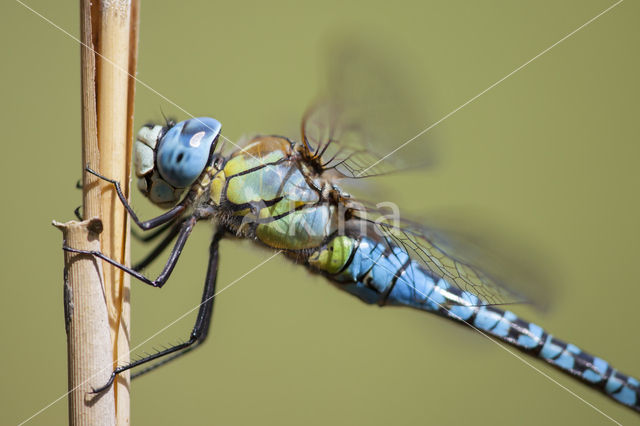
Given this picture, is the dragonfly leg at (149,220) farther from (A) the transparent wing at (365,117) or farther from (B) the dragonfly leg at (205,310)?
(A) the transparent wing at (365,117)

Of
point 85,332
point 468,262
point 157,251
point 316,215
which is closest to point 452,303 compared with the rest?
point 468,262

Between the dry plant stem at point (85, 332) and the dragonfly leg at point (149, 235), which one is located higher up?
the dry plant stem at point (85, 332)

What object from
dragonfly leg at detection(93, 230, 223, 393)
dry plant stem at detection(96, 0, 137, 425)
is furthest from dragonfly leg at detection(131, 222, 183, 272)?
dry plant stem at detection(96, 0, 137, 425)

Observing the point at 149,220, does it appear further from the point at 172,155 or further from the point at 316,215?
the point at 316,215

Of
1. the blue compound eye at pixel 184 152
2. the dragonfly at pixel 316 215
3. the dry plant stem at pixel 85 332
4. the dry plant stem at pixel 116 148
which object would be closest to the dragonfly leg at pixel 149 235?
the dragonfly at pixel 316 215

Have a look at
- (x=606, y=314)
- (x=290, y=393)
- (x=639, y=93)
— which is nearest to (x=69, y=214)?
(x=290, y=393)

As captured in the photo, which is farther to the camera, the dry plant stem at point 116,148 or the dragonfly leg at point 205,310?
the dragonfly leg at point 205,310

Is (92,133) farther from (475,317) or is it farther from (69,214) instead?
(69,214)
